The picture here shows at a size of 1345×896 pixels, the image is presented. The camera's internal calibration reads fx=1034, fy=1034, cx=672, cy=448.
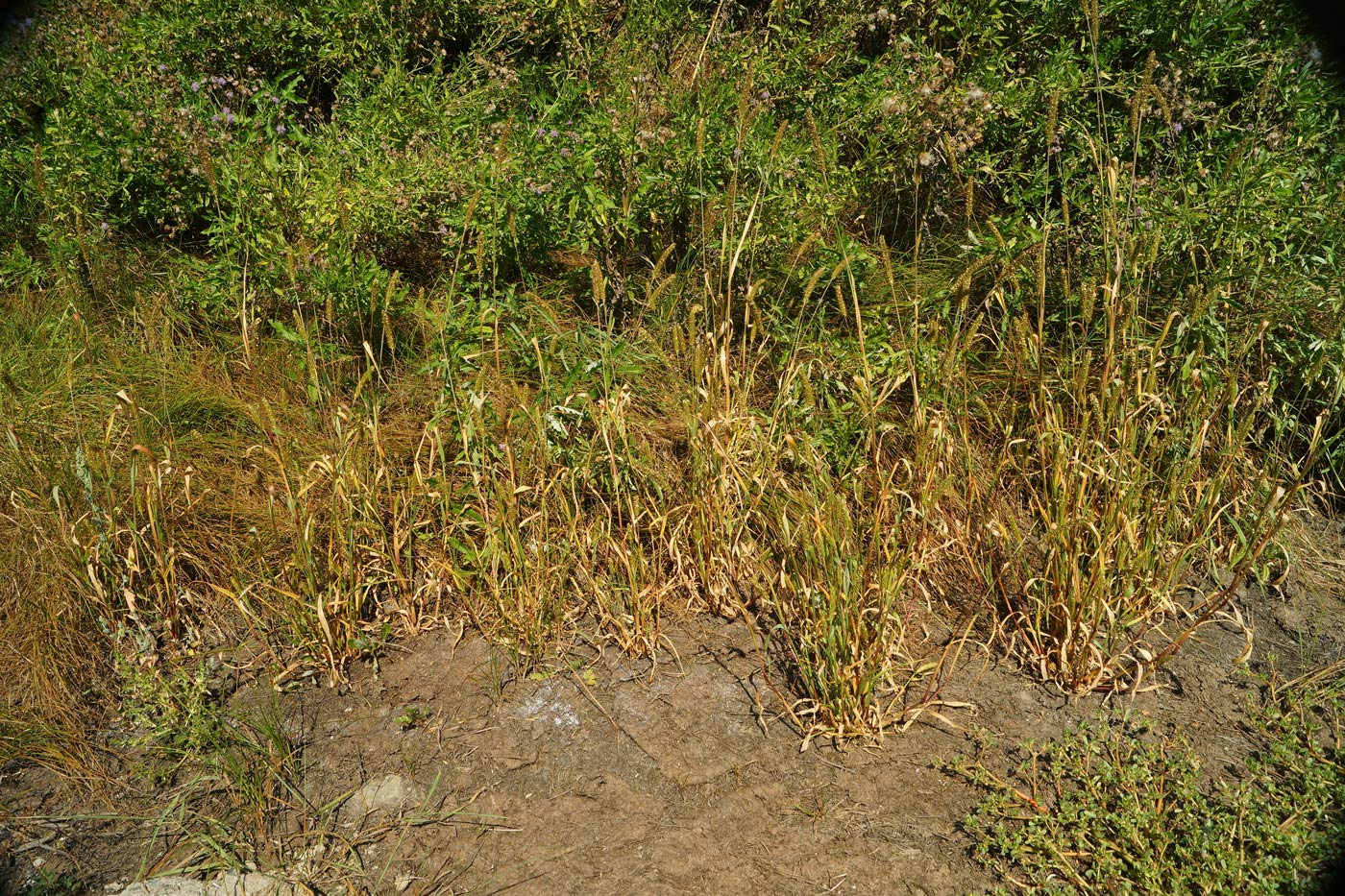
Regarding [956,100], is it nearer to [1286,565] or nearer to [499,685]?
[1286,565]

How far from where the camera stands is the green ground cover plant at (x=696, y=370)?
3.00 metres

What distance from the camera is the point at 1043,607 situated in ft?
9.62

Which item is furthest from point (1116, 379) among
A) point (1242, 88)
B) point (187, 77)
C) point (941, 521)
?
point (187, 77)

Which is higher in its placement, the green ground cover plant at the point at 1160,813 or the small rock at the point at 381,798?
the green ground cover plant at the point at 1160,813

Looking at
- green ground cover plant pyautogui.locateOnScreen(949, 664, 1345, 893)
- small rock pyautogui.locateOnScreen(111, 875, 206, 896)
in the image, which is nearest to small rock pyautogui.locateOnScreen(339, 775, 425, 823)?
small rock pyautogui.locateOnScreen(111, 875, 206, 896)

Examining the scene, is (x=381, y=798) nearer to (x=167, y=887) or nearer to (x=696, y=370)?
(x=167, y=887)

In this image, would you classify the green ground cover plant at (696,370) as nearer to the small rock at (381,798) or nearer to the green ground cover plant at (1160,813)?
the green ground cover plant at (1160,813)

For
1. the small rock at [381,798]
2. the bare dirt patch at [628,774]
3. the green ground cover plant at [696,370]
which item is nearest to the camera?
the bare dirt patch at [628,774]

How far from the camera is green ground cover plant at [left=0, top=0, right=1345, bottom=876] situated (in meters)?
3.00

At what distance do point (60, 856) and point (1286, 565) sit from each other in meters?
3.56

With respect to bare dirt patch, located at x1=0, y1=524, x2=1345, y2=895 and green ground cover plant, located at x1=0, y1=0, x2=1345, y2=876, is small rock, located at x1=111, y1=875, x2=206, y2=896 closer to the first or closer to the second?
bare dirt patch, located at x1=0, y1=524, x2=1345, y2=895

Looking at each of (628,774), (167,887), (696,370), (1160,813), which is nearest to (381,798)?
(167,887)

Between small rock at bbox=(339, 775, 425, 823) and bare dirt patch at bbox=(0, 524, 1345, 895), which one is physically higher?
bare dirt patch at bbox=(0, 524, 1345, 895)

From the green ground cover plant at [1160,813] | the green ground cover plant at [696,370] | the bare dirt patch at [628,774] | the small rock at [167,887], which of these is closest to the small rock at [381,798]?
the bare dirt patch at [628,774]
